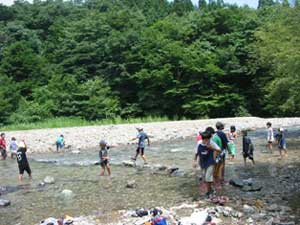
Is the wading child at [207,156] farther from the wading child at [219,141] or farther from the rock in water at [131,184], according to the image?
the rock in water at [131,184]

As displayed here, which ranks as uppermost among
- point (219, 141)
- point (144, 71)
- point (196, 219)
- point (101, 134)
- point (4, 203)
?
point (144, 71)

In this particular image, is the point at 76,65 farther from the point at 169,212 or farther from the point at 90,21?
the point at 169,212

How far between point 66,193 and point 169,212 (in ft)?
16.0

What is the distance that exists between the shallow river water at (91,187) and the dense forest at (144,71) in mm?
28723

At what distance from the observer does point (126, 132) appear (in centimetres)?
3769

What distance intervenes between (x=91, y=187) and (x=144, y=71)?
41.1 metres

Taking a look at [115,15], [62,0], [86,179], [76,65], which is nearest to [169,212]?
[86,179]

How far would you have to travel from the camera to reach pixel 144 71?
56781 millimetres

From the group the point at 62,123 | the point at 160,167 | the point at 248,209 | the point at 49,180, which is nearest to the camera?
the point at 248,209

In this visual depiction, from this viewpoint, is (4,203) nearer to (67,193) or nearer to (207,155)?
(67,193)

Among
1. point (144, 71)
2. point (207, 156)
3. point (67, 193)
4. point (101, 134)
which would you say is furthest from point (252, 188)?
point (144, 71)

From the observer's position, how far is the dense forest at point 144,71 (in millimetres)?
54375

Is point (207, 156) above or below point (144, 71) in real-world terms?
below

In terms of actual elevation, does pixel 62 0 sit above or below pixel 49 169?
above
